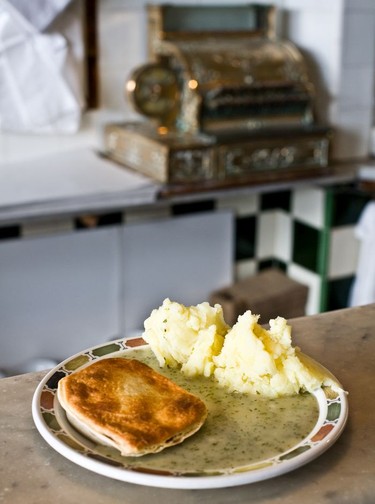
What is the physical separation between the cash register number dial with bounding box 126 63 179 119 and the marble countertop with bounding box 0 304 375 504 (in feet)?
7.10

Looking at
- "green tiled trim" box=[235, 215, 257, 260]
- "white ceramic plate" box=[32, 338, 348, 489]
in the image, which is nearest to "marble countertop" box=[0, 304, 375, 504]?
"white ceramic plate" box=[32, 338, 348, 489]

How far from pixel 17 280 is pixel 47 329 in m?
0.26

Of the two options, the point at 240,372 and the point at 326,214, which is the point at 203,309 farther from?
the point at 326,214

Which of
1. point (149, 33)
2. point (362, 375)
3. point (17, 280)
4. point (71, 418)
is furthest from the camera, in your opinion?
point (149, 33)

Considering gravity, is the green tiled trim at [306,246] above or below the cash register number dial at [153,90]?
below

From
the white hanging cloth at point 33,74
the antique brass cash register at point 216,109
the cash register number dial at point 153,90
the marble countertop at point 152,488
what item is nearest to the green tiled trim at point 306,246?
the antique brass cash register at point 216,109

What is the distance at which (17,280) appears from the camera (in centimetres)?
312

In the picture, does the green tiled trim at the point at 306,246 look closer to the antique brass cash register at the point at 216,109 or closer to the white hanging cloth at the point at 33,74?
the antique brass cash register at the point at 216,109

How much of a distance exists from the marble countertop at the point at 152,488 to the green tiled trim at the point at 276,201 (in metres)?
2.46

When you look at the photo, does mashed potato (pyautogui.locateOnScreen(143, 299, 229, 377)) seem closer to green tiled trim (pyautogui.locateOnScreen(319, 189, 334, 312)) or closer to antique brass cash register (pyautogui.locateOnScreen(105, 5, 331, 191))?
antique brass cash register (pyautogui.locateOnScreen(105, 5, 331, 191))

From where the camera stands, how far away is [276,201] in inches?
147

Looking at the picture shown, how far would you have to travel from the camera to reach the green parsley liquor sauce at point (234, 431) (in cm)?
102

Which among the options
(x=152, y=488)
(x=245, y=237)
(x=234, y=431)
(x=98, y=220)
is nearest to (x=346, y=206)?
(x=245, y=237)

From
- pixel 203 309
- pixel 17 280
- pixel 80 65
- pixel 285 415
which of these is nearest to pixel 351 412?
pixel 285 415
